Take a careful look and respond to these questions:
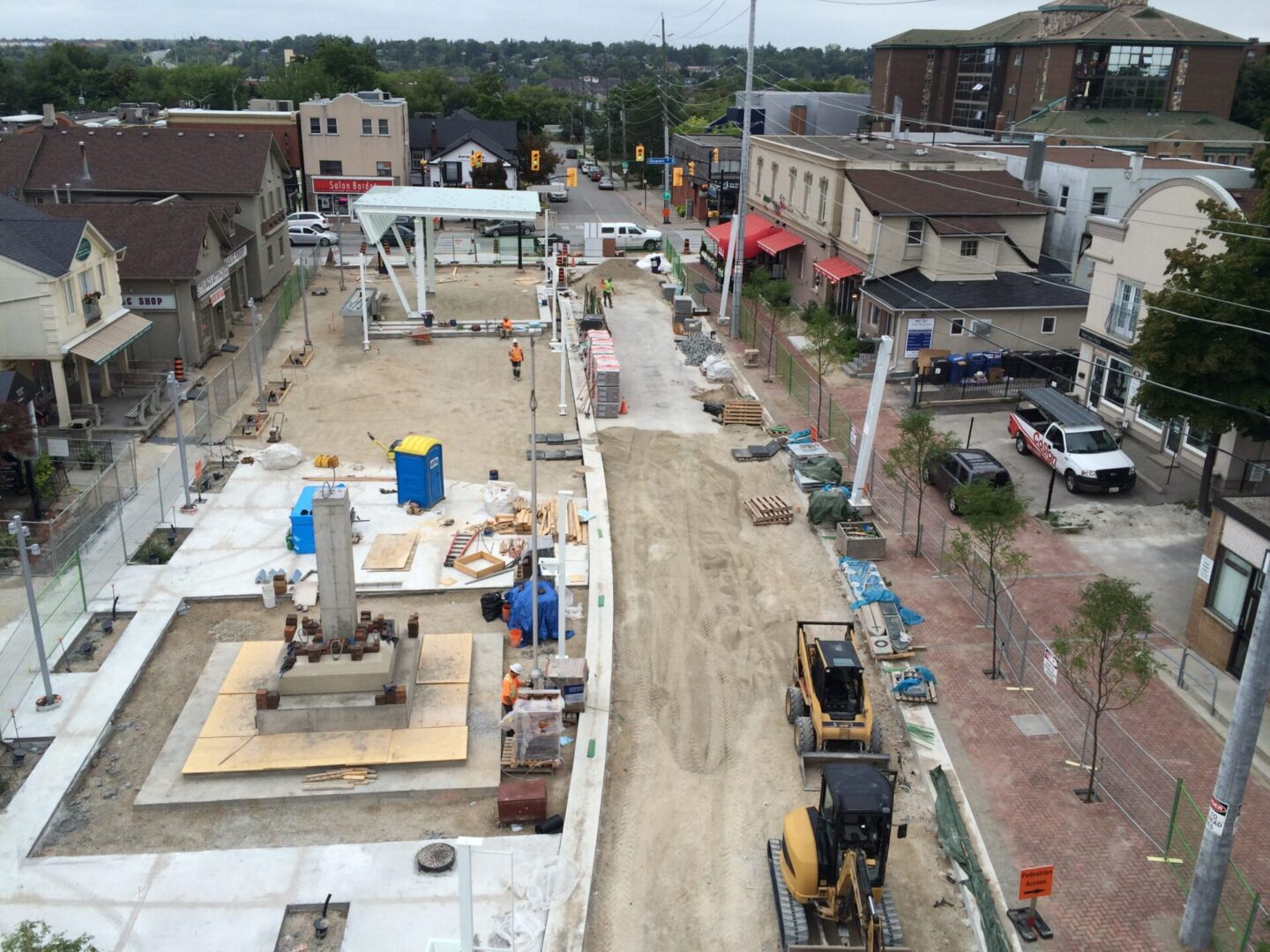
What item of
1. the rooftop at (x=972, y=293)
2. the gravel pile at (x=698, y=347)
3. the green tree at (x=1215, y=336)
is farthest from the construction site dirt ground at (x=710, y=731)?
the rooftop at (x=972, y=293)

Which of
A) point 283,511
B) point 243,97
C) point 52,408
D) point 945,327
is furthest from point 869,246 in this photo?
point 243,97

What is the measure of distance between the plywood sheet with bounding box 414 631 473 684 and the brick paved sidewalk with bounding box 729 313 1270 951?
8.67m

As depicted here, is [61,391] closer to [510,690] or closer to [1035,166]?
[510,690]

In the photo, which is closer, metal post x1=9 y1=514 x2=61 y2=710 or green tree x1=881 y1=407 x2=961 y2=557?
metal post x1=9 y1=514 x2=61 y2=710

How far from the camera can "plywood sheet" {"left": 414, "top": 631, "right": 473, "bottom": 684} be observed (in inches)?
747

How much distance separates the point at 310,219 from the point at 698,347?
33.0m

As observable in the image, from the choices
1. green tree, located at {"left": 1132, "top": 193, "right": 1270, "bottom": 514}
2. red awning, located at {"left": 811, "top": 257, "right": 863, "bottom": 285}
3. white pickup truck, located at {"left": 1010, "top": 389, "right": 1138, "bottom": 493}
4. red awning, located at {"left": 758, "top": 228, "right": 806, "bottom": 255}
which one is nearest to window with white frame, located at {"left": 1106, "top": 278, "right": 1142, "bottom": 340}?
white pickup truck, located at {"left": 1010, "top": 389, "right": 1138, "bottom": 493}

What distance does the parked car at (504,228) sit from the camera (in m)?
62.5

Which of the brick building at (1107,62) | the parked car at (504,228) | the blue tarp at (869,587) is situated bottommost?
the blue tarp at (869,587)

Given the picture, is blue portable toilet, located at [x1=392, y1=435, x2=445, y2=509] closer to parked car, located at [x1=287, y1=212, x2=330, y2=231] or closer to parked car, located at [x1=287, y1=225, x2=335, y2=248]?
parked car, located at [x1=287, y1=225, x2=335, y2=248]

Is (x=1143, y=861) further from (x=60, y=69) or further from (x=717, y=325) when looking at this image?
(x=60, y=69)

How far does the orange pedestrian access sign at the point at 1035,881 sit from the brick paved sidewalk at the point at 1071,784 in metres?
0.77

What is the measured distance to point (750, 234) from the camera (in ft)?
173

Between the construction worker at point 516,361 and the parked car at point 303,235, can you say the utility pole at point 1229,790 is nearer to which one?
the construction worker at point 516,361
